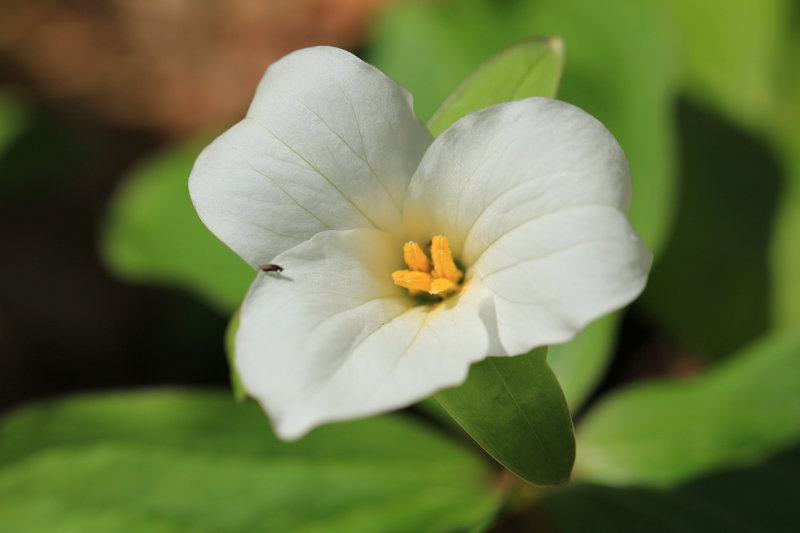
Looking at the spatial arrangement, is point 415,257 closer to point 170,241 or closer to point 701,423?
point 701,423

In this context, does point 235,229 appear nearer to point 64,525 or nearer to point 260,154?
point 260,154

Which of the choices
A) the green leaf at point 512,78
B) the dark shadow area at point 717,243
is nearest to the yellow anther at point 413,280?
the green leaf at point 512,78

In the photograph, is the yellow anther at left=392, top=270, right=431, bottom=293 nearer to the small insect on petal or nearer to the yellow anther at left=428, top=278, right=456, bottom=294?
the yellow anther at left=428, top=278, right=456, bottom=294

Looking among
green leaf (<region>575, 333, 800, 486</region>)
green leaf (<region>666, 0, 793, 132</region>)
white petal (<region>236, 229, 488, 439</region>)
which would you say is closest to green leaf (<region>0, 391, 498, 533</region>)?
green leaf (<region>575, 333, 800, 486</region>)

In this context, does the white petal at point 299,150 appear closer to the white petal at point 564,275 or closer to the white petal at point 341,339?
the white petal at point 341,339

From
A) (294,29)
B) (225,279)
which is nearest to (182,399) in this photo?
(225,279)
